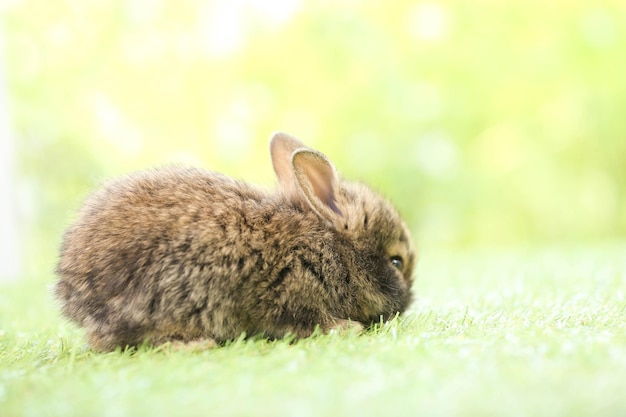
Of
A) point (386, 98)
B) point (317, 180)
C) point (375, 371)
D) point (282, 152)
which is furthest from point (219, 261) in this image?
point (386, 98)

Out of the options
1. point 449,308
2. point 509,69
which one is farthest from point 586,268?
point 509,69

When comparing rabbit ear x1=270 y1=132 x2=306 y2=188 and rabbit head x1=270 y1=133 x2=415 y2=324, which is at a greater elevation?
rabbit ear x1=270 y1=132 x2=306 y2=188

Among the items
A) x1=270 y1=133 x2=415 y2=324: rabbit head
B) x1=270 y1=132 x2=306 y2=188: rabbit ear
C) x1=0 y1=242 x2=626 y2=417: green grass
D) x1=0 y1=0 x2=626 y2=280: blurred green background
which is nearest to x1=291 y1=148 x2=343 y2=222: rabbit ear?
x1=270 y1=133 x2=415 y2=324: rabbit head

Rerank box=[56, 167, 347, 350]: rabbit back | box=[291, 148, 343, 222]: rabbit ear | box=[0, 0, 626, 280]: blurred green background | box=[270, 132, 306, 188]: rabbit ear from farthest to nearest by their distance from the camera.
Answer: box=[0, 0, 626, 280]: blurred green background
box=[270, 132, 306, 188]: rabbit ear
box=[291, 148, 343, 222]: rabbit ear
box=[56, 167, 347, 350]: rabbit back

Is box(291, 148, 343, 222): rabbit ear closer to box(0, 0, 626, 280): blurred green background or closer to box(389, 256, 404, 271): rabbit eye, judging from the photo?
box(389, 256, 404, 271): rabbit eye

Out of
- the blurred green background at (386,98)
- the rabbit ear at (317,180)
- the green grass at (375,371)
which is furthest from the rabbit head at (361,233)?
the blurred green background at (386,98)

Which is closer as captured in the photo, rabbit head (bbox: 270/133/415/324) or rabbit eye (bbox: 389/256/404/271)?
rabbit head (bbox: 270/133/415/324)

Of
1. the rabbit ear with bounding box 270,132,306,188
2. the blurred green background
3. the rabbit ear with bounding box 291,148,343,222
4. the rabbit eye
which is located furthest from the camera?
the blurred green background
